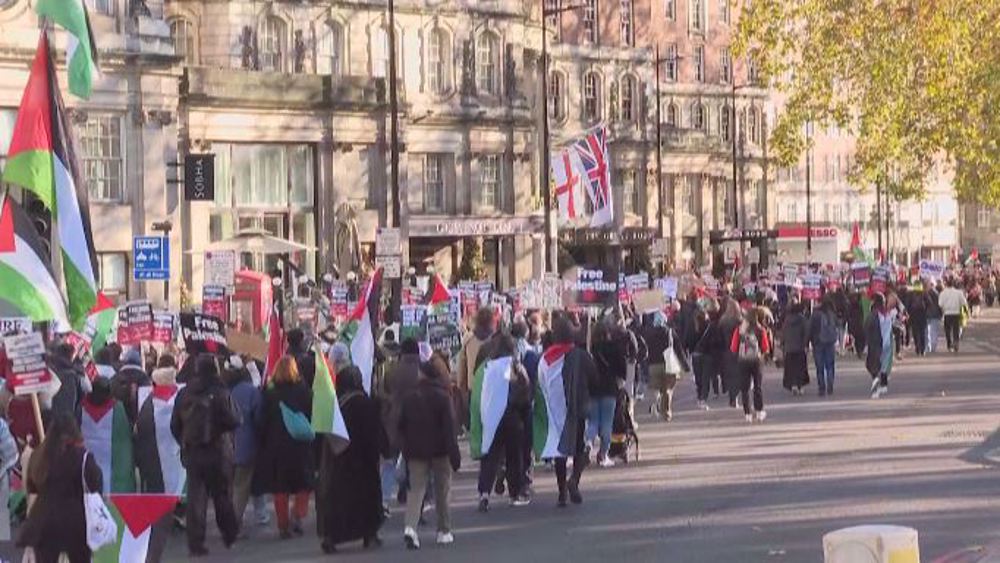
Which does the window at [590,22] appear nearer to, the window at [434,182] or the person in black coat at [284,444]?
the window at [434,182]

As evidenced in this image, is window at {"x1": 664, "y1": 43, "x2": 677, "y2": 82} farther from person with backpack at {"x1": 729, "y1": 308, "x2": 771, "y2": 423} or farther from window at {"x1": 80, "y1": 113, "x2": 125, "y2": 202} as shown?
person with backpack at {"x1": 729, "y1": 308, "x2": 771, "y2": 423}

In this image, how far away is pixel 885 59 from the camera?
142 feet

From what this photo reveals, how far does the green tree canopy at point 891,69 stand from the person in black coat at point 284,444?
82.4 feet

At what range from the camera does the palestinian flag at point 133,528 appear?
12781 mm

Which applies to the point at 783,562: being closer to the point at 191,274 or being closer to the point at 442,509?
the point at 442,509

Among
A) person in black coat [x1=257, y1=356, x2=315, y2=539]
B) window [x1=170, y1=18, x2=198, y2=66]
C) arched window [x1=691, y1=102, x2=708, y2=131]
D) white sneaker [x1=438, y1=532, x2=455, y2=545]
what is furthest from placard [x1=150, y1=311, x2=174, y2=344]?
arched window [x1=691, y1=102, x2=708, y2=131]

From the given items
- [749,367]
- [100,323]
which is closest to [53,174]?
[100,323]

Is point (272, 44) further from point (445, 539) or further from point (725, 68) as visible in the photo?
point (445, 539)

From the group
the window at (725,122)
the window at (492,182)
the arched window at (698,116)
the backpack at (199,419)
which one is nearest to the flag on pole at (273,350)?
the backpack at (199,419)

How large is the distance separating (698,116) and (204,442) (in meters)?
76.0

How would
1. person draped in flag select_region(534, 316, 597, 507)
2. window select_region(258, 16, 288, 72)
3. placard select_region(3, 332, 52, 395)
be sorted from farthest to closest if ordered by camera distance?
window select_region(258, 16, 288, 72) → person draped in flag select_region(534, 316, 597, 507) → placard select_region(3, 332, 52, 395)

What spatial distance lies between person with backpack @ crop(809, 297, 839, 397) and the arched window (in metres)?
57.1

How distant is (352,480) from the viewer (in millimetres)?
17031

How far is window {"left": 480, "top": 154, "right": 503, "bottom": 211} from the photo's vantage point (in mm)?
65188
